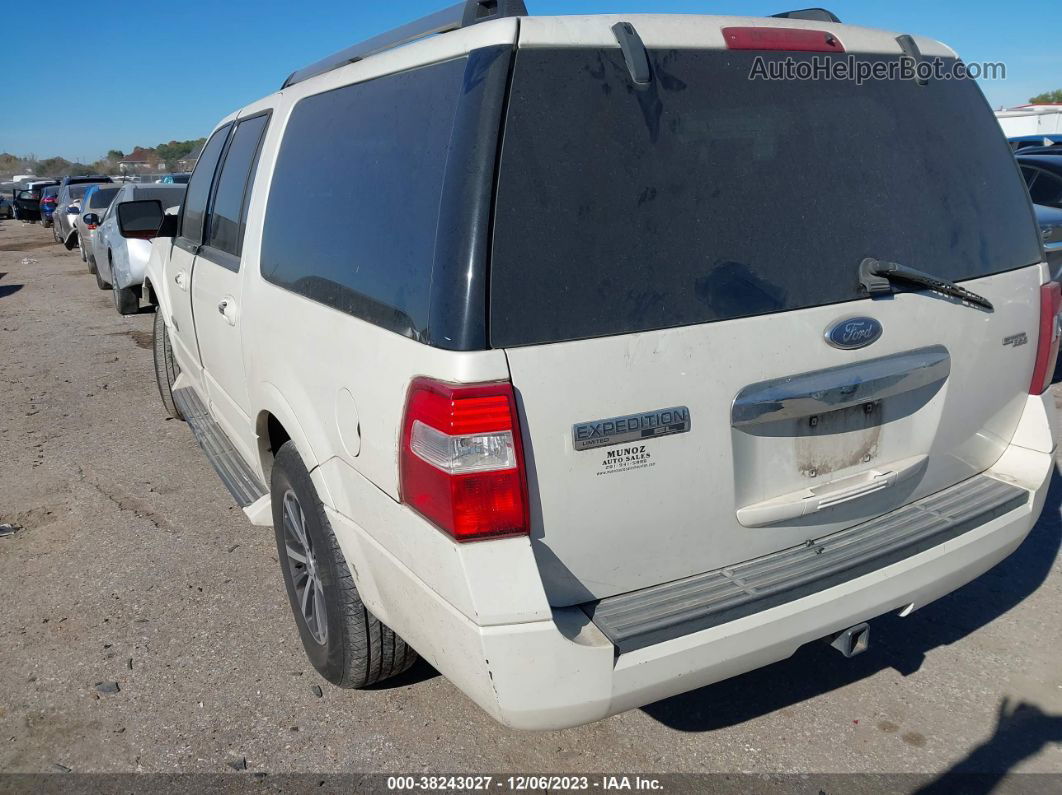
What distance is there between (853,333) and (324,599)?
6.22 ft

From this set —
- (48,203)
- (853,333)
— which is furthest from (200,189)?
(48,203)

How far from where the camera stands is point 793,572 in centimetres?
250

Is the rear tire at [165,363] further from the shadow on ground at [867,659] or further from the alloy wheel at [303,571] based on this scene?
the shadow on ground at [867,659]

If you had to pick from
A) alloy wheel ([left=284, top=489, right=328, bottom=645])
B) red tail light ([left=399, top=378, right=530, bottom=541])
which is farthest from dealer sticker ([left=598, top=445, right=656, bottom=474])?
alloy wheel ([left=284, top=489, right=328, bottom=645])

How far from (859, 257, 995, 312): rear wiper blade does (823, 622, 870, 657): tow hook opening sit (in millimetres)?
972

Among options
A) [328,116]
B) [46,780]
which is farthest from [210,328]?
[46,780]

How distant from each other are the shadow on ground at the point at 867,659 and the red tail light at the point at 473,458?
1352 mm

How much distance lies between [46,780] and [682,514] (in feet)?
7.29

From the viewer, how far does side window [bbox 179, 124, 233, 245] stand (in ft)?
15.3

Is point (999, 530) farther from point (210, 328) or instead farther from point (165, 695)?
point (210, 328)

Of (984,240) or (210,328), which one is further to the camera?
(210,328)

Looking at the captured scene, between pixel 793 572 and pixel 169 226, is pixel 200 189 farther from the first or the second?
pixel 793 572

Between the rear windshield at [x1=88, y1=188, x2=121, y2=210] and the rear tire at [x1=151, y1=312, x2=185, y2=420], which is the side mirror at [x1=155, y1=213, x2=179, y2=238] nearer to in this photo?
the rear tire at [x1=151, y1=312, x2=185, y2=420]

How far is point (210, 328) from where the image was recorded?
14.1 ft
